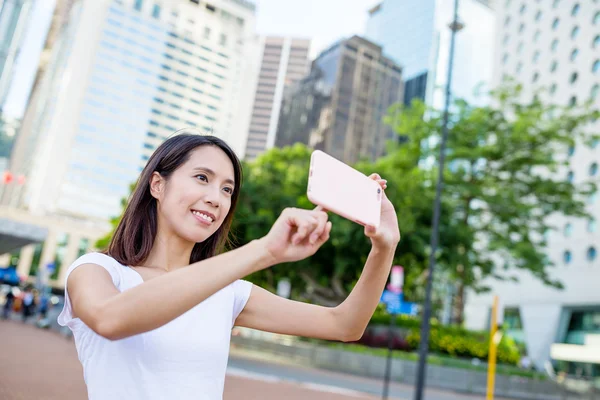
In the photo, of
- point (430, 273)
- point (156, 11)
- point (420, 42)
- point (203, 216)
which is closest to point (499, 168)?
point (430, 273)

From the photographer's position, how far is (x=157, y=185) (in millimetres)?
1928

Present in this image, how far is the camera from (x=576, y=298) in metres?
37.7

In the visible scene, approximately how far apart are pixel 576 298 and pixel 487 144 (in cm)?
1925

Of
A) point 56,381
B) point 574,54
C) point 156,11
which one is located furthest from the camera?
point 156,11

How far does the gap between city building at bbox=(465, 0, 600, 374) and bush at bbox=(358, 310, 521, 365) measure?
14476 millimetres

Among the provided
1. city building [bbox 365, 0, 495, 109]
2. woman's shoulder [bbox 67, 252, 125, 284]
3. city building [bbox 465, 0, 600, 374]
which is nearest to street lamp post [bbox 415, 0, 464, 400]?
city building [bbox 365, 0, 495, 109]

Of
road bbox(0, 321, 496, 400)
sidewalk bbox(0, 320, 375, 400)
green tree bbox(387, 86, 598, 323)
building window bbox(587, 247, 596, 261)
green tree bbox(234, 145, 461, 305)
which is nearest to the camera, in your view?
sidewalk bbox(0, 320, 375, 400)

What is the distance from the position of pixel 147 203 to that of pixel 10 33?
48.8 ft

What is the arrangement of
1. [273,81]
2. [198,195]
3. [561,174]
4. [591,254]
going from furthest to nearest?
[561,174] → [591,254] → [273,81] → [198,195]

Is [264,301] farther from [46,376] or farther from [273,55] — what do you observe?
[273,55]

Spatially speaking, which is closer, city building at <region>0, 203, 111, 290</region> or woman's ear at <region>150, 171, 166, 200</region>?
woman's ear at <region>150, 171, 166, 200</region>

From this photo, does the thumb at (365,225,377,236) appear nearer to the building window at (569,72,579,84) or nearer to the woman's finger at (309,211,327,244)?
the woman's finger at (309,211,327,244)

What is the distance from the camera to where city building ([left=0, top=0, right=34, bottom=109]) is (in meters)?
14.5

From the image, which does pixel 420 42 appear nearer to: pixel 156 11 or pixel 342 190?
pixel 342 190
